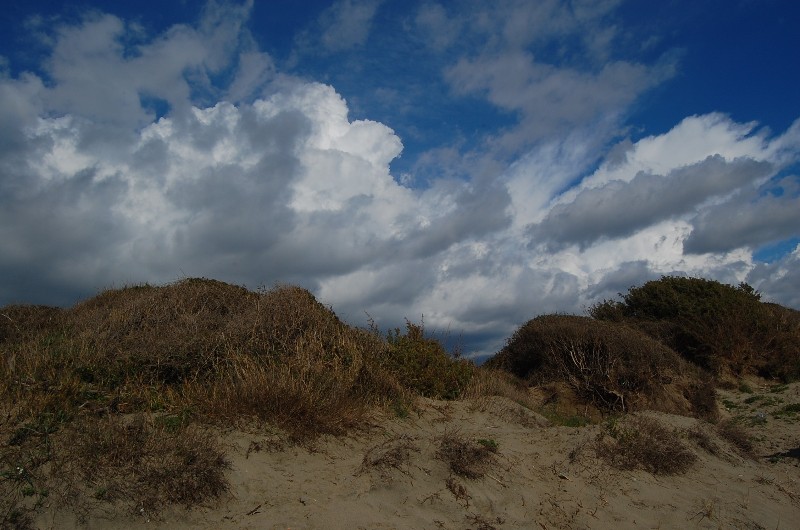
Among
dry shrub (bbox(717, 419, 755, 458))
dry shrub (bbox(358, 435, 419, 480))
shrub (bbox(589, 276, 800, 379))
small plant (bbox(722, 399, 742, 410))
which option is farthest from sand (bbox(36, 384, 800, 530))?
shrub (bbox(589, 276, 800, 379))

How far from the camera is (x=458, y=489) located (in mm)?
6449

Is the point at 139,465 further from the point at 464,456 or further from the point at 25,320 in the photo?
the point at 25,320

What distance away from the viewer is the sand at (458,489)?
18.6ft

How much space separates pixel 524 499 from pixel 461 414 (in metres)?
3.12

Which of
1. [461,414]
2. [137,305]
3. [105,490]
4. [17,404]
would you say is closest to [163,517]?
[105,490]

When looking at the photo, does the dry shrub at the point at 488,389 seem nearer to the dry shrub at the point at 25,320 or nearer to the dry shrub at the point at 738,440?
the dry shrub at the point at 738,440

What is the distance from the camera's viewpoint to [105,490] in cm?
528

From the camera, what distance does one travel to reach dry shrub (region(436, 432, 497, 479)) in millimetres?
6762

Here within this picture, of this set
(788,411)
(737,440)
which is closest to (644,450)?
(737,440)

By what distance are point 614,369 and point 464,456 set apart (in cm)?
770

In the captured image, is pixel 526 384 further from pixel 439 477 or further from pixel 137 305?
pixel 137 305

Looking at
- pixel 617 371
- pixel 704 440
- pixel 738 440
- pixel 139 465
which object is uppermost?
pixel 617 371

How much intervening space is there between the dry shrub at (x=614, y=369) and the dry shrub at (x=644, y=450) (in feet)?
15.2

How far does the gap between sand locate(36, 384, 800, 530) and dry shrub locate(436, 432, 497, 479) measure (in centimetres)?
7
